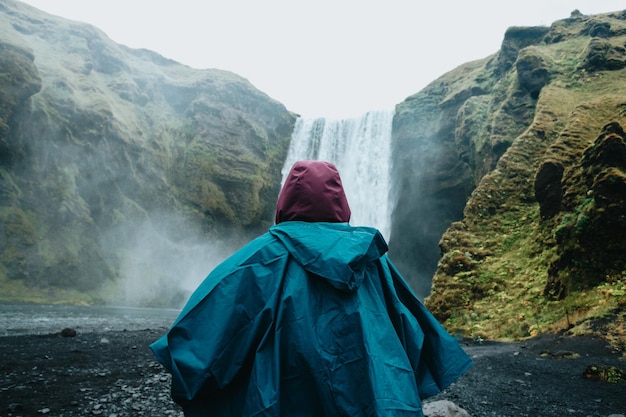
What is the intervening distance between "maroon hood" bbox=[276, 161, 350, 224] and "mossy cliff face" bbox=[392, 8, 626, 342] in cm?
986

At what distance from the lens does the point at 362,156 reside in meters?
41.5

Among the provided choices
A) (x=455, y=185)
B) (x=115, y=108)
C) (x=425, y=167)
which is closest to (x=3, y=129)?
(x=115, y=108)

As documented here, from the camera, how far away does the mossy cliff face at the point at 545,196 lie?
11.0 metres

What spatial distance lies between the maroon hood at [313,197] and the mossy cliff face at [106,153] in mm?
38160

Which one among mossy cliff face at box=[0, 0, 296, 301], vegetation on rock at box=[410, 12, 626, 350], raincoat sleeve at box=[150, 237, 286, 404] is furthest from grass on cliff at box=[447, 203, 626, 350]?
mossy cliff face at box=[0, 0, 296, 301]

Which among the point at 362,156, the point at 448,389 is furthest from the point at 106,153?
the point at 448,389

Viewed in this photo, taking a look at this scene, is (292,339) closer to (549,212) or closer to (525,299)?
(525,299)

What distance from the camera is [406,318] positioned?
231 centimetres

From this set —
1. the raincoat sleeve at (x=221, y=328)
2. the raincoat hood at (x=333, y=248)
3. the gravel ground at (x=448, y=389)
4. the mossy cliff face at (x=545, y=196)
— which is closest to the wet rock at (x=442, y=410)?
the gravel ground at (x=448, y=389)

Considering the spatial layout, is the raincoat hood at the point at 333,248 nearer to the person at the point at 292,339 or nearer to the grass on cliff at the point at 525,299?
the person at the point at 292,339

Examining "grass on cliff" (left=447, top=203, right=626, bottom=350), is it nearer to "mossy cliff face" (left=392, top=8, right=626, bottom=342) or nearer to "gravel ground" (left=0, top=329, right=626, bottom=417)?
"mossy cliff face" (left=392, top=8, right=626, bottom=342)

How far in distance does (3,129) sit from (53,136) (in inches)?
184

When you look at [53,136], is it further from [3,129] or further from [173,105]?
[173,105]

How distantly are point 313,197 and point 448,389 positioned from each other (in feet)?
22.4
